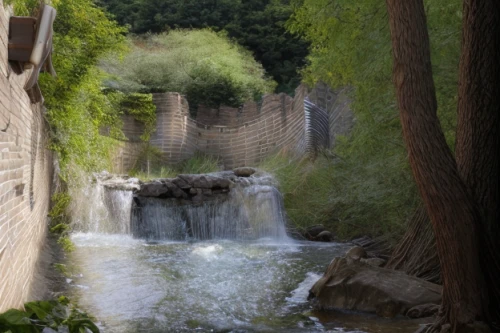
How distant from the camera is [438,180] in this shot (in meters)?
4.61

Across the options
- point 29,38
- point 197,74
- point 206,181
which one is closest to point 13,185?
point 29,38

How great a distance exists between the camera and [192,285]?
812 cm

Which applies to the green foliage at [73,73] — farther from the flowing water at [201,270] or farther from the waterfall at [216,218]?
the waterfall at [216,218]

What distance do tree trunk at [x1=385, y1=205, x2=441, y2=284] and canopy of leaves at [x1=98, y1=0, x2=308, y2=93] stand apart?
22.5 metres

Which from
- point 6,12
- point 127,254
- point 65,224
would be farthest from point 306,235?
point 6,12

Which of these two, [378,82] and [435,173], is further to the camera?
[378,82]

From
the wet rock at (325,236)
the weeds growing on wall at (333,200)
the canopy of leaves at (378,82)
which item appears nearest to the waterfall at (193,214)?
the weeds growing on wall at (333,200)

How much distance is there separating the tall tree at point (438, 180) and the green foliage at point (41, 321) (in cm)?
300

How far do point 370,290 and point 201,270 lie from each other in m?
3.45

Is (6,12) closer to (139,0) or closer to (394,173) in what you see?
(394,173)

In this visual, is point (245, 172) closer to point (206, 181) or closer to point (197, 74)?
point (206, 181)

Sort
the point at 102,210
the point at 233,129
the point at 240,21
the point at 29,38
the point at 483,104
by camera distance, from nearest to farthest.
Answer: the point at 29,38 < the point at 483,104 < the point at 102,210 < the point at 233,129 < the point at 240,21

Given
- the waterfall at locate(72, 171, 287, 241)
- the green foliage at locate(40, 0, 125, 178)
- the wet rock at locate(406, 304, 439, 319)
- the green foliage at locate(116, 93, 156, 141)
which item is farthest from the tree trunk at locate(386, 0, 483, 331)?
the green foliage at locate(116, 93, 156, 141)

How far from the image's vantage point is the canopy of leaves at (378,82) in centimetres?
695
